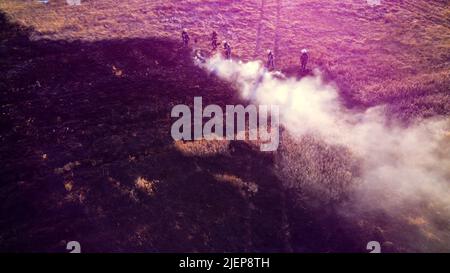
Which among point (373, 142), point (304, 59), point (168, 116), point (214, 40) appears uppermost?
point (214, 40)

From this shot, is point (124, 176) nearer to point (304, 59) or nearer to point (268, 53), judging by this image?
point (268, 53)

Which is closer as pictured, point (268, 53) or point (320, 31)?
point (268, 53)

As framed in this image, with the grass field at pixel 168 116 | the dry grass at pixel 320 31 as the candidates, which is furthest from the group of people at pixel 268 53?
the dry grass at pixel 320 31

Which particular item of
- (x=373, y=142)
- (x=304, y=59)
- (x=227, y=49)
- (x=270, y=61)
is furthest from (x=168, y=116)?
(x=373, y=142)

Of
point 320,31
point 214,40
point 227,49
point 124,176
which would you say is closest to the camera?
point 124,176

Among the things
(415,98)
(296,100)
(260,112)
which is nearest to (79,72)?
(260,112)

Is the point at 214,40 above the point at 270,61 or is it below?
above

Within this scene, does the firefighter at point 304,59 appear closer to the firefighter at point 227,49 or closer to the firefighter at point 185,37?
the firefighter at point 227,49

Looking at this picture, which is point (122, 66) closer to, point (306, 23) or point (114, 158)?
point (114, 158)
